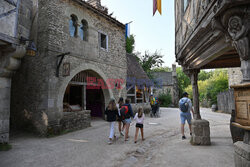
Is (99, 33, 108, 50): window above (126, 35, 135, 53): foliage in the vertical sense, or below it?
below

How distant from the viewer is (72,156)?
14.4 ft

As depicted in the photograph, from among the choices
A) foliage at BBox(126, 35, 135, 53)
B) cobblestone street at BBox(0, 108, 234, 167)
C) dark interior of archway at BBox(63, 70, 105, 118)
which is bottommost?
cobblestone street at BBox(0, 108, 234, 167)

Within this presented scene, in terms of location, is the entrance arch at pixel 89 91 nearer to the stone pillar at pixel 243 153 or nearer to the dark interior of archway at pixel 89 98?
the dark interior of archway at pixel 89 98

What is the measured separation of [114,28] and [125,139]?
25.1ft

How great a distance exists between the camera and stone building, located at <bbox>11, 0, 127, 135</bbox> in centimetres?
696

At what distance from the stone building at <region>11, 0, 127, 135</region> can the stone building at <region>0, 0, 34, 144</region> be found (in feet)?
4.57

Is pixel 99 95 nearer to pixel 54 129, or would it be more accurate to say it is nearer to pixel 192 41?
pixel 54 129

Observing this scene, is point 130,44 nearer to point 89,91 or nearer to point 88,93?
point 89,91

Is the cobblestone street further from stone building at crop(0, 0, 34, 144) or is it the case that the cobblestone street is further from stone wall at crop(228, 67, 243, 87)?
stone wall at crop(228, 67, 243, 87)

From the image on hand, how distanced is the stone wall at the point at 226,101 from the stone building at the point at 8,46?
13583 millimetres

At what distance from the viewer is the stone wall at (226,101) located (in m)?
12.4

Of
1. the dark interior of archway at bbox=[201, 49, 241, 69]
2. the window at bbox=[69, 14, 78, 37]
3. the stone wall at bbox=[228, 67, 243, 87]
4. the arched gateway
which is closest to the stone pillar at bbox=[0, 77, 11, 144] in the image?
the arched gateway

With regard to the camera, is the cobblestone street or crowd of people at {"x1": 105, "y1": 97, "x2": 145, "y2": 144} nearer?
the cobblestone street

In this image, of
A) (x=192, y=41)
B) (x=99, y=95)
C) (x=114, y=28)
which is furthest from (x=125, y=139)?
(x=114, y=28)
